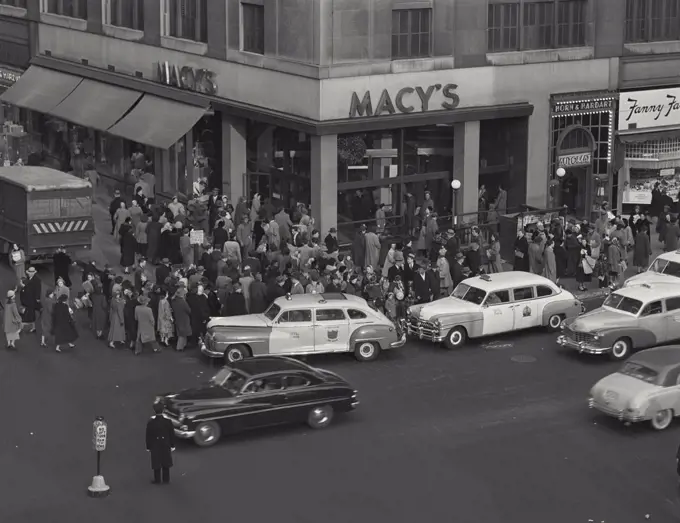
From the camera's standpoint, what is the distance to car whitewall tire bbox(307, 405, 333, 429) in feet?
90.3

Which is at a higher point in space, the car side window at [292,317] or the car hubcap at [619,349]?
the car side window at [292,317]

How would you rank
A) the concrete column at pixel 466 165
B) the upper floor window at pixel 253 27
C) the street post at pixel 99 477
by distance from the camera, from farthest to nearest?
the concrete column at pixel 466 165 < the upper floor window at pixel 253 27 < the street post at pixel 99 477

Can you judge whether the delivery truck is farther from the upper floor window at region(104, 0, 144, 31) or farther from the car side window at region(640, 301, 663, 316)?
the car side window at region(640, 301, 663, 316)

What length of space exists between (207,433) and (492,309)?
9.08 m

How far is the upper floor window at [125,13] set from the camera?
49344 mm

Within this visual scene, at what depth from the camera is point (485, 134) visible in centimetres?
4422

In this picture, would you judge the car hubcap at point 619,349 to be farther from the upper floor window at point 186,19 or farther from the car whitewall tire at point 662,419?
the upper floor window at point 186,19

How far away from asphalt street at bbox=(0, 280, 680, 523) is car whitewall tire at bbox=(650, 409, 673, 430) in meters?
0.15

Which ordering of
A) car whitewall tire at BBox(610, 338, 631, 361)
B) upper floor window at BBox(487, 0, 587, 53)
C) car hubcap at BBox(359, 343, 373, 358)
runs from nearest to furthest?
1. car whitewall tire at BBox(610, 338, 631, 361)
2. car hubcap at BBox(359, 343, 373, 358)
3. upper floor window at BBox(487, 0, 587, 53)

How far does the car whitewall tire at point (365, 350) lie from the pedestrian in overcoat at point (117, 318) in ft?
17.2

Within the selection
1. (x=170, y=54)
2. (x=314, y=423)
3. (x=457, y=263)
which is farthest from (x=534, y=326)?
(x=170, y=54)

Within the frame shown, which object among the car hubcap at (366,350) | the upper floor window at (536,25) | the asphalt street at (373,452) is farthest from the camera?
the upper floor window at (536,25)

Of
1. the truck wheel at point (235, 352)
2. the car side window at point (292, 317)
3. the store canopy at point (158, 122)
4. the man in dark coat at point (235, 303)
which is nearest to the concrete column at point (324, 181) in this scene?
the store canopy at point (158, 122)

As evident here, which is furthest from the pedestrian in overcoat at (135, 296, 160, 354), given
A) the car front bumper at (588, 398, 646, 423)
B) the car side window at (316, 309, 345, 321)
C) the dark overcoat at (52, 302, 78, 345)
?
the car front bumper at (588, 398, 646, 423)
